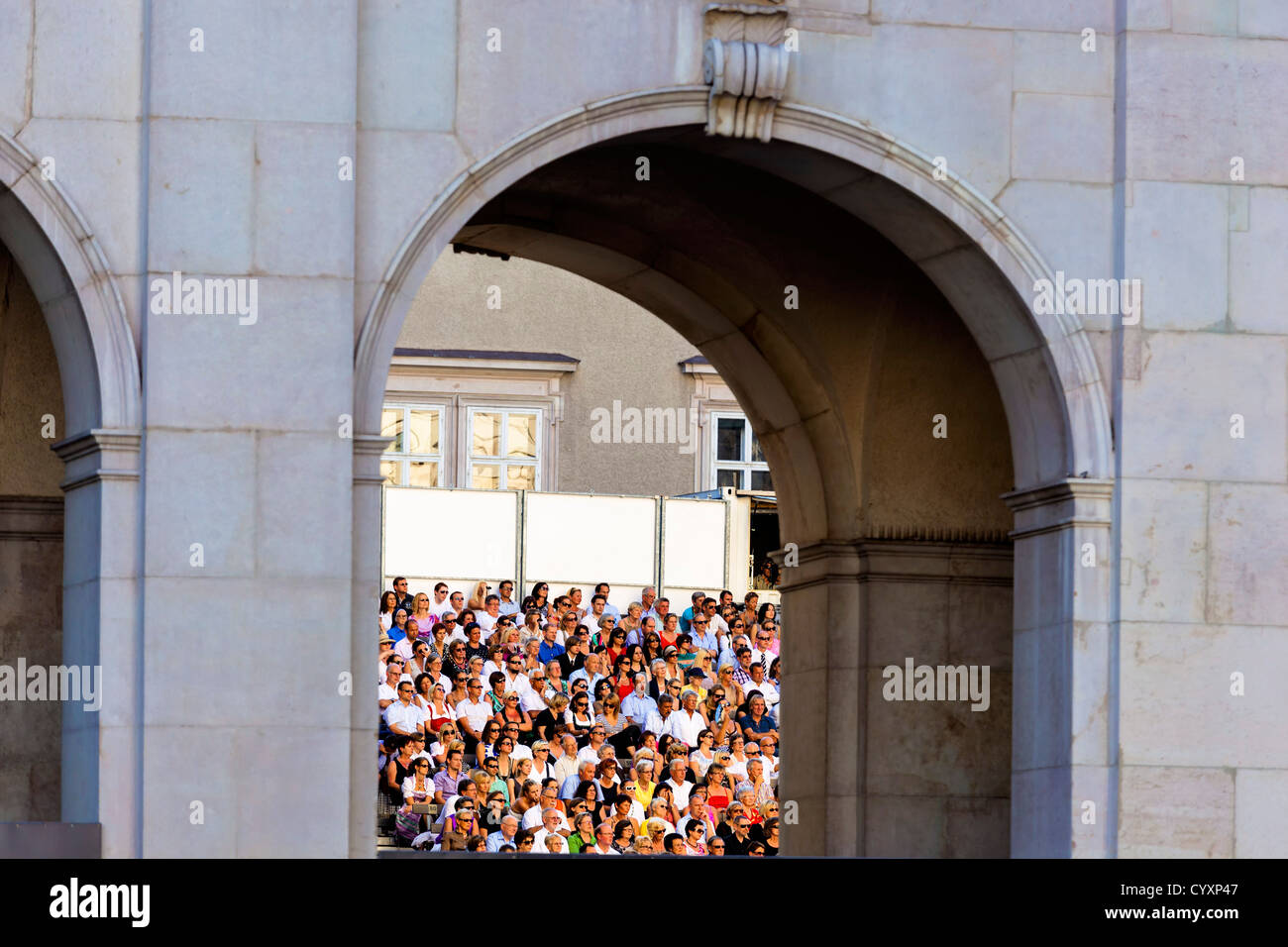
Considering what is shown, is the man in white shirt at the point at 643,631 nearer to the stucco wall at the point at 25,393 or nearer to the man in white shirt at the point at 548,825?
the man in white shirt at the point at 548,825

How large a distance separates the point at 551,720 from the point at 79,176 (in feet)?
37.2

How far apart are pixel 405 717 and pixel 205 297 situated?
1001cm

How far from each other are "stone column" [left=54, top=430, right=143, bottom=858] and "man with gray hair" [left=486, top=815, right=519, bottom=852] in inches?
325

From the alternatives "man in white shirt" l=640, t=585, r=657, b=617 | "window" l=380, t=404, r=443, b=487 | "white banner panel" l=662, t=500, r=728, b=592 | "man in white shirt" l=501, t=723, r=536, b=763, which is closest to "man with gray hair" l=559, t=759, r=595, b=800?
"man in white shirt" l=501, t=723, r=536, b=763

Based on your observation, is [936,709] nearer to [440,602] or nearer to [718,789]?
[718,789]

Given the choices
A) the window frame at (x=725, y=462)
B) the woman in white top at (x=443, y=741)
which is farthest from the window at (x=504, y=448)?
the woman in white top at (x=443, y=741)

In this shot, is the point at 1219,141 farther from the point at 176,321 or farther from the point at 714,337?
the point at 176,321

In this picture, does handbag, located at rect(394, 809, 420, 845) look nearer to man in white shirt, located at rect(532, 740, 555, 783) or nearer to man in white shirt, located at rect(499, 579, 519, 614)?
man in white shirt, located at rect(532, 740, 555, 783)

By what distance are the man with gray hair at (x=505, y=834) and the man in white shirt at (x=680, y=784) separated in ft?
6.75

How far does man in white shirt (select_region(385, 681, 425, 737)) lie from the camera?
24578 millimetres

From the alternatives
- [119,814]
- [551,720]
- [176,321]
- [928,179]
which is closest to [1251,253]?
[928,179]

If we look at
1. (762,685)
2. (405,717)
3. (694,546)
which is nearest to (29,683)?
(405,717)

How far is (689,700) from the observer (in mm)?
27000

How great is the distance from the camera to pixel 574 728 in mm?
25547
